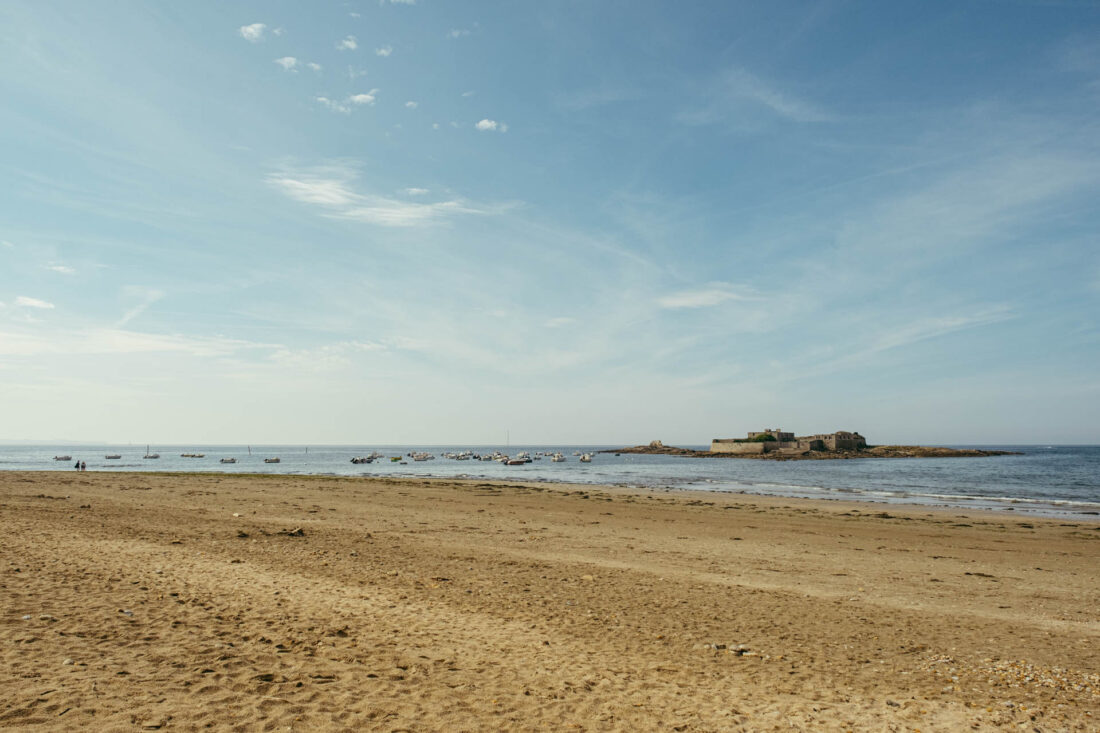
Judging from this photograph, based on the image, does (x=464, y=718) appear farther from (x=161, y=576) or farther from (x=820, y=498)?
(x=820, y=498)

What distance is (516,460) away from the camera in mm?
95375

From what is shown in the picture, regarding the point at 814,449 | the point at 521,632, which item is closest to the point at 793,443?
the point at 814,449

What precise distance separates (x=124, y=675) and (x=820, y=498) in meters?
41.7

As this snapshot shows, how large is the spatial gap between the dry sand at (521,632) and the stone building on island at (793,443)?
4764 inches

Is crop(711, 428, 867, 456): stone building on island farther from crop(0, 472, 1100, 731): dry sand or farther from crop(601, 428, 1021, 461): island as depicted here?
crop(0, 472, 1100, 731): dry sand

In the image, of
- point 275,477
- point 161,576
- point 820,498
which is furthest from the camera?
point 275,477

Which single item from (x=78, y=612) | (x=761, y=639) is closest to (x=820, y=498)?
(x=761, y=639)

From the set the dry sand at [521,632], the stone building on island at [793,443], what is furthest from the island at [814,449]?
the dry sand at [521,632]

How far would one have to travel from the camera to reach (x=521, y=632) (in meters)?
9.02

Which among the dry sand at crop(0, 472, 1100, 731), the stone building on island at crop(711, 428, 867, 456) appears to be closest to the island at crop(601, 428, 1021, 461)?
the stone building on island at crop(711, 428, 867, 456)

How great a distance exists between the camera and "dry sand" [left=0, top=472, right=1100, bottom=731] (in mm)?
6305

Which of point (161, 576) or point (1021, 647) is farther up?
point (161, 576)

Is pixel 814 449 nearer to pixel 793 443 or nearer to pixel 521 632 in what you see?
pixel 793 443

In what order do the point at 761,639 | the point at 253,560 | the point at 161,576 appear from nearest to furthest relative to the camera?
the point at 761,639 < the point at 161,576 < the point at 253,560
